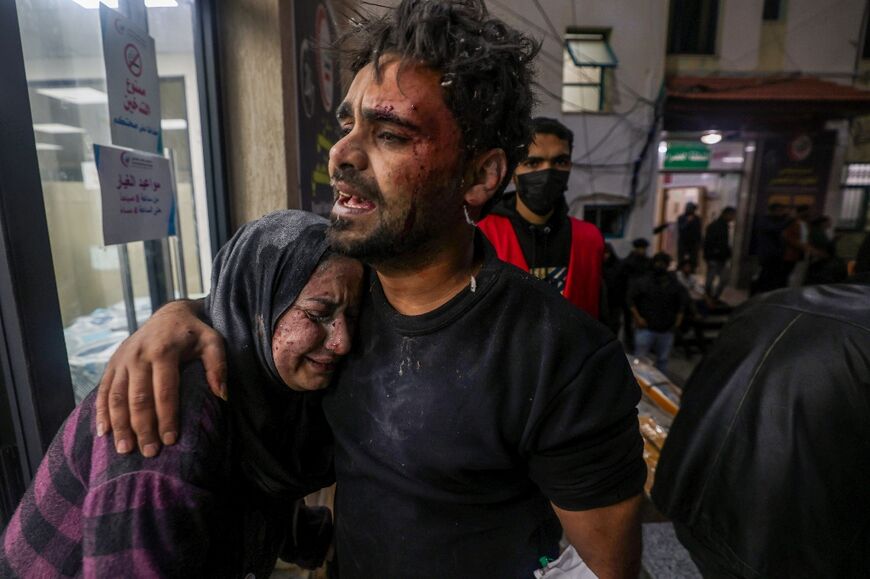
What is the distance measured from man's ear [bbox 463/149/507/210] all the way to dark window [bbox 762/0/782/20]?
11959mm

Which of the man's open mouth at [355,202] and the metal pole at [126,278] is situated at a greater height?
the man's open mouth at [355,202]

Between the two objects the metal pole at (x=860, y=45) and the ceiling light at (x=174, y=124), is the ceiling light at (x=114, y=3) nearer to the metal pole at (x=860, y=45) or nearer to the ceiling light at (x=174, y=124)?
the ceiling light at (x=174, y=124)

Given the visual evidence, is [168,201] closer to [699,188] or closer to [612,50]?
[612,50]

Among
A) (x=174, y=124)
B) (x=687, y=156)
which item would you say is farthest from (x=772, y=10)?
(x=174, y=124)

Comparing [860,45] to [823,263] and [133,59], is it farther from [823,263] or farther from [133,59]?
[133,59]

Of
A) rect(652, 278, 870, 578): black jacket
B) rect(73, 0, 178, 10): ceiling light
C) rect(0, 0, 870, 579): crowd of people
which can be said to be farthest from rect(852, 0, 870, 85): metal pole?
rect(73, 0, 178, 10): ceiling light

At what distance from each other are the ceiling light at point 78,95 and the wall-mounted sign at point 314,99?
39.5 inches

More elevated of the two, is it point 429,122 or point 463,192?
point 429,122

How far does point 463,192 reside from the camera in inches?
46.5

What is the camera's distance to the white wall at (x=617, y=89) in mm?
9039

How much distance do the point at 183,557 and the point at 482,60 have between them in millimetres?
1214

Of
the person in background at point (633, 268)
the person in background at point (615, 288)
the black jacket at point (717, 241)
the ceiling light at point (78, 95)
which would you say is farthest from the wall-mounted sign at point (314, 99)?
the black jacket at point (717, 241)

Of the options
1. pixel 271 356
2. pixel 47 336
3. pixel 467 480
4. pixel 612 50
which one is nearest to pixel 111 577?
pixel 271 356

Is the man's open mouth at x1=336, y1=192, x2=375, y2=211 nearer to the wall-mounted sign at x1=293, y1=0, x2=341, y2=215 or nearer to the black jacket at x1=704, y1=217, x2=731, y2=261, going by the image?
the wall-mounted sign at x1=293, y1=0, x2=341, y2=215
